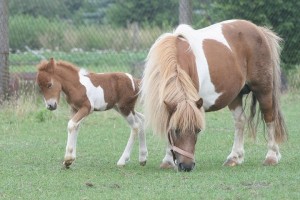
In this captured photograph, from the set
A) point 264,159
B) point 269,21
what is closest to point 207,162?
point 264,159

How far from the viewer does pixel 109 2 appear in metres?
18.8

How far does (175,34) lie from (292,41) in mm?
9148

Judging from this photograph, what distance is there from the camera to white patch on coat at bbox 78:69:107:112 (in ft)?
28.1

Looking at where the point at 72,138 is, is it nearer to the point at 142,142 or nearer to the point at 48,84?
the point at 48,84

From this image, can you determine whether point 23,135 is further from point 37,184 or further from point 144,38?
point 144,38

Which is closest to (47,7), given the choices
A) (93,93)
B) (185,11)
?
(185,11)

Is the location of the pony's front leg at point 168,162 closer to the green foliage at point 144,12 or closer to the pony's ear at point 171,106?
the pony's ear at point 171,106

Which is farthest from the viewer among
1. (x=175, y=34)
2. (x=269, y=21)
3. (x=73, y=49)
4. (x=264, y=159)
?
(x=73, y=49)

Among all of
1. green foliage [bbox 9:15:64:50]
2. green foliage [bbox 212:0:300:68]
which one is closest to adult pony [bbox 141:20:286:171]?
green foliage [bbox 212:0:300:68]

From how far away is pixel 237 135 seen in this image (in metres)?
9.27

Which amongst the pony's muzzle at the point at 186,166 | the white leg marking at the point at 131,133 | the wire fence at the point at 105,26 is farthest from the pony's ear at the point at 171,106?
the wire fence at the point at 105,26

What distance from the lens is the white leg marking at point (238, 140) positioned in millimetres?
8969

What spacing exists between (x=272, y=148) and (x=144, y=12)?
32.7ft

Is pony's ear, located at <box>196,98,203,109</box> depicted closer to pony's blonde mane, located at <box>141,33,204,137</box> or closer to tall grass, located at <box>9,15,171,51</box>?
pony's blonde mane, located at <box>141,33,204,137</box>
